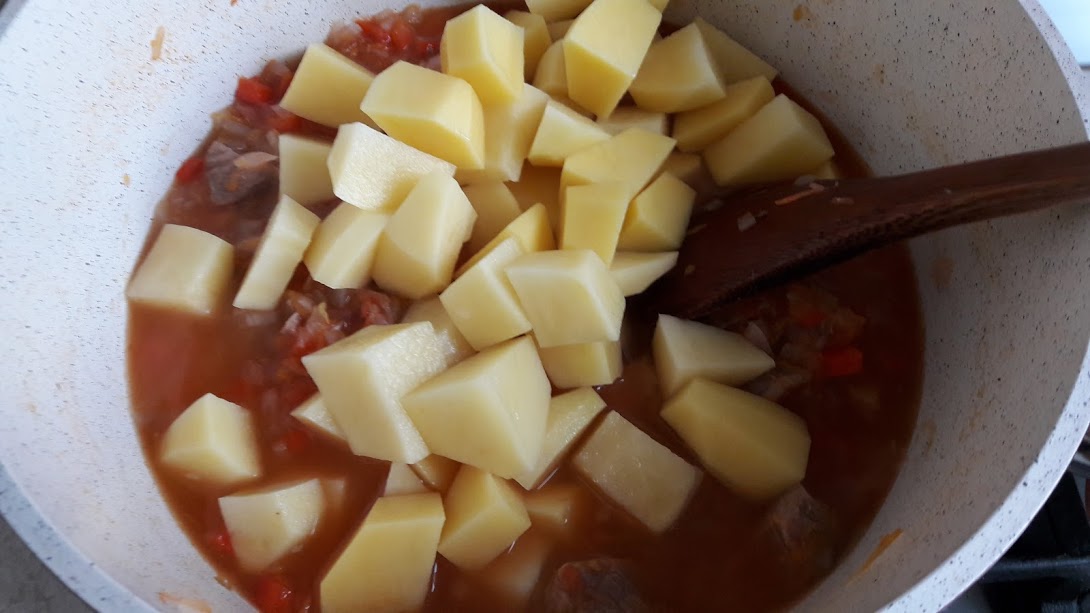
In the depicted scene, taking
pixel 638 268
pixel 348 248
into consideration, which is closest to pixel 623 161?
pixel 638 268

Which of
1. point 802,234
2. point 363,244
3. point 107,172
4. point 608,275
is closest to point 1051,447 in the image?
point 802,234

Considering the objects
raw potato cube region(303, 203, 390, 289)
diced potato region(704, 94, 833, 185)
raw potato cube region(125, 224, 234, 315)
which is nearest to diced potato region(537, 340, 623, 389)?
raw potato cube region(303, 203, 390, 289)

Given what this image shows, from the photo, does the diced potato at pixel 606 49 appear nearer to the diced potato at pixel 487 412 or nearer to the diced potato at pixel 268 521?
the diced potato at pixel 487 412

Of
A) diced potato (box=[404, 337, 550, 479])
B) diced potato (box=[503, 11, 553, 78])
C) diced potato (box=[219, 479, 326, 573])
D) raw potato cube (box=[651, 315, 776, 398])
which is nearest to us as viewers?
diced potato (box=[404, 337, 550, 479])

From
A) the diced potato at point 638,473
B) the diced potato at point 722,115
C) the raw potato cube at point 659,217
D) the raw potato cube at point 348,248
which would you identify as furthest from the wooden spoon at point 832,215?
the raw potato cube at point 348,248

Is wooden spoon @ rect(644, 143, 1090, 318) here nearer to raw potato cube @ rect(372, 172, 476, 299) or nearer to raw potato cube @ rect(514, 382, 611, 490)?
raw potato cube @ rect(514, 382, 611, 490)

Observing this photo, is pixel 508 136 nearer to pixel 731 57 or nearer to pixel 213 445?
pixel 731 57
